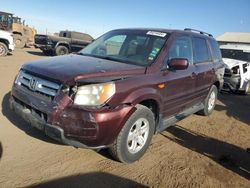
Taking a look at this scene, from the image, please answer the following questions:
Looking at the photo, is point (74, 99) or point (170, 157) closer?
point (74, 99)

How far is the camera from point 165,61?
5.07m

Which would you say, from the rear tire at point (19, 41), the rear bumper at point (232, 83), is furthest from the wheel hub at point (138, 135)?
the rear tire at point (19, 41)

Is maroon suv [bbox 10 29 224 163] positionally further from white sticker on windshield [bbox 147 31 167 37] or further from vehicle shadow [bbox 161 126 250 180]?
vehicle shadow [bbox 161 126 250 180]

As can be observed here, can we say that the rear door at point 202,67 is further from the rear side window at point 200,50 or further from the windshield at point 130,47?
the windshield at point 130,47

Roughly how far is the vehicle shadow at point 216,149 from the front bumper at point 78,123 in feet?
6.42

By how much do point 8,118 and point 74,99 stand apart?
2.51 meters

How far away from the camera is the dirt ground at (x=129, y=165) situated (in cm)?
396

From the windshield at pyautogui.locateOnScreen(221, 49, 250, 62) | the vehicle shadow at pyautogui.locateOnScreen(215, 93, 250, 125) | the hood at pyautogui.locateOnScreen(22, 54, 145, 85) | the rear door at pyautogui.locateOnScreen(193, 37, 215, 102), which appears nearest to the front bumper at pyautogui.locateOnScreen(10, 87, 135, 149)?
the hood at pyautogui.locateOnScreen(22, 54, 145, 85)

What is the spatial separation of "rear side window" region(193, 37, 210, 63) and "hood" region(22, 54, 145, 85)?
2064 mm

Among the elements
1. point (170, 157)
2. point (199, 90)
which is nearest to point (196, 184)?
point (170, 157)

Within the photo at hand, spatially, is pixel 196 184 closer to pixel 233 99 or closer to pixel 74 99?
pixel 74 99

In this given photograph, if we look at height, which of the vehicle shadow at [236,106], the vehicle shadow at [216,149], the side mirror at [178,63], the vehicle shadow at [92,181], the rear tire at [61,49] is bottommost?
the vehicle shadow at [236,106]

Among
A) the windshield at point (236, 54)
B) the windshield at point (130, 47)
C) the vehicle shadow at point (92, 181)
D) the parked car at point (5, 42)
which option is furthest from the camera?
the parked car at point (5, 42)

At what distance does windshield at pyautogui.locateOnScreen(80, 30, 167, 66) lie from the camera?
508 cm
